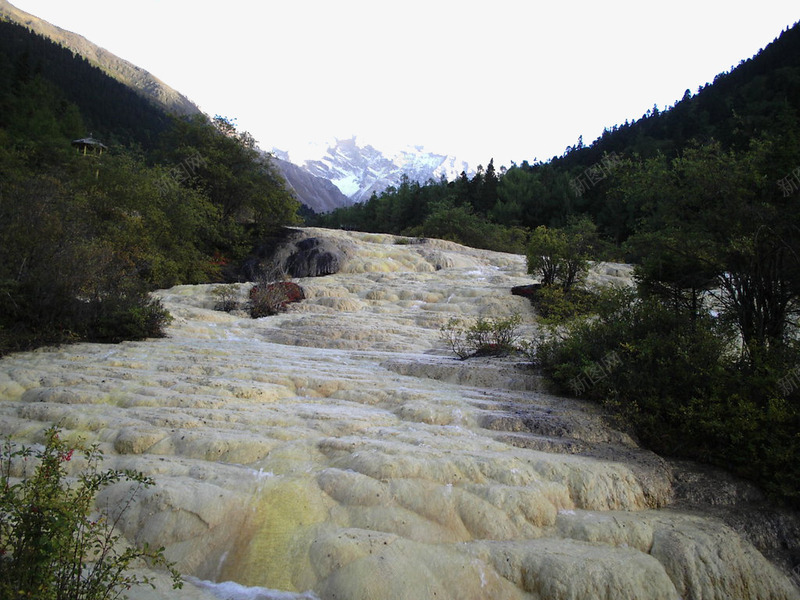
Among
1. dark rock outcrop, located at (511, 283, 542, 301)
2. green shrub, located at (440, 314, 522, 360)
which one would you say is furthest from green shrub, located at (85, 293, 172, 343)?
dark rock outcrop, located at (511, 283, 542, 301)

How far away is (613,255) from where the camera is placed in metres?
9.56

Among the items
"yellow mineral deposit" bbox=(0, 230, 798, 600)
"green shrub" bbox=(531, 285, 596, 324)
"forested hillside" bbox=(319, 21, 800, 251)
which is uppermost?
"forested hillside" bbox=(319, 21, 800, 251)

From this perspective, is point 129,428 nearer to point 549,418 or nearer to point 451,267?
point 549,418

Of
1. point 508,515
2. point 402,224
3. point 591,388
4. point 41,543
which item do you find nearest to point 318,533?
point 508,515

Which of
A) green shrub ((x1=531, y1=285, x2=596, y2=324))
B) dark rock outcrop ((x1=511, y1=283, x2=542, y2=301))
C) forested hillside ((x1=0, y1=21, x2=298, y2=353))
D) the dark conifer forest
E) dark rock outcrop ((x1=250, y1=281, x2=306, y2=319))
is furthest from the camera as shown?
dark rock outcrop ((x1=511, y1=283, x2=542, y2=301))

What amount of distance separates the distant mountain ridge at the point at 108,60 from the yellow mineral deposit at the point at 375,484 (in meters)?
177

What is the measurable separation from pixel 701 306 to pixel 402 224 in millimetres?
47156

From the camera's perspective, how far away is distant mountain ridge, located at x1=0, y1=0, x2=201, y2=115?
163 m

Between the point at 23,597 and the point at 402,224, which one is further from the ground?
the point at 402,224

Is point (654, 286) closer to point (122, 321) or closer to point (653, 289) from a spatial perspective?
point (653, 289)

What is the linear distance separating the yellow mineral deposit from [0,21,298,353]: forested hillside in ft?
4.60

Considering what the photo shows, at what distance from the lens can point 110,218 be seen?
17.5 m

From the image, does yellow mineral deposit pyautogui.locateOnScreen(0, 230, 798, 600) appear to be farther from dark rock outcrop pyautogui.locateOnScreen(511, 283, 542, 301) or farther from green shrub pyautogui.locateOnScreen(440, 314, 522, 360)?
dark rock outcrop pyautogui.locateOnScreen(511, 283, 542, 301)

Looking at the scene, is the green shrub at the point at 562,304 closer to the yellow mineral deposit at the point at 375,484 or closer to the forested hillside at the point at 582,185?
the yellow mineral deposit at the point at 375,484
